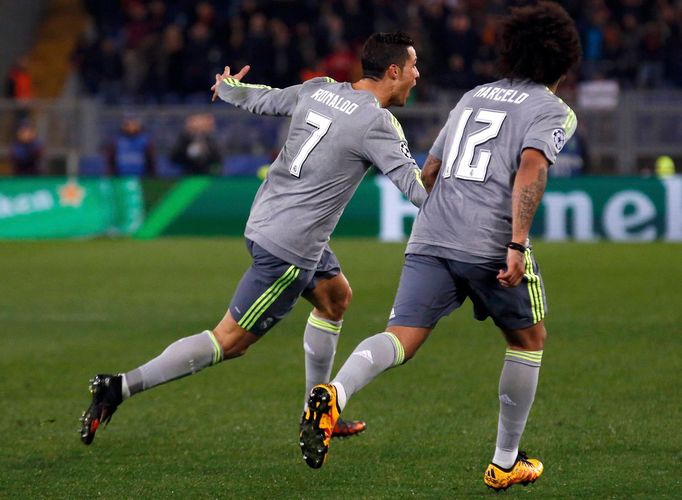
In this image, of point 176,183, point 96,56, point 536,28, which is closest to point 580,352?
point 536,28

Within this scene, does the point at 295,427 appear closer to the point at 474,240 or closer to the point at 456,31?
the point at 474,240

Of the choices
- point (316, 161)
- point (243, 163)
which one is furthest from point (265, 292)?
point (243, 163)

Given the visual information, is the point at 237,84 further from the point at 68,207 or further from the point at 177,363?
the point at 68,207

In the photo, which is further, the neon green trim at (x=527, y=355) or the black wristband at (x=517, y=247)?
the neon green trim at (x=527, y=355)

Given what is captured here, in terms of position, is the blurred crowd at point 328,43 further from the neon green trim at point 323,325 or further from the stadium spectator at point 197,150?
the neon green trim at point 323,325

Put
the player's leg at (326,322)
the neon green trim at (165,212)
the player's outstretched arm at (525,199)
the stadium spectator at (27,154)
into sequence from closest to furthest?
the player's outstretched arm at (525,199) < the player's leg at (326,322) < the neon green trim at (165,212) < the stadium spectator at (27,154)

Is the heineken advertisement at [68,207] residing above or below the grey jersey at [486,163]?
below

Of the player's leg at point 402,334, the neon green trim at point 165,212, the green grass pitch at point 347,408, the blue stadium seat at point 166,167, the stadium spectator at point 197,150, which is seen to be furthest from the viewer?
the blue stadium seat at point 166,167

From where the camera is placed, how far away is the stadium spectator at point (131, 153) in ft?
70.8

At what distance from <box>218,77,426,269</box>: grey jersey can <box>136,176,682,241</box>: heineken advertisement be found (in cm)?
1240

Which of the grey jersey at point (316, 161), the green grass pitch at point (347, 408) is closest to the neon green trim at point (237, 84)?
the grey jersey at point (316, 161)

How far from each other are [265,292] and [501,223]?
50.2 inches

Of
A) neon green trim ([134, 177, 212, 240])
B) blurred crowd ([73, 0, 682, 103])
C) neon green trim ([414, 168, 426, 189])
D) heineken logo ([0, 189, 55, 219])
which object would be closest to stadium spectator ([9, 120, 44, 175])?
heineken logo ([0, 189, 55, 219])

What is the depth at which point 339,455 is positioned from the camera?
254 inches
